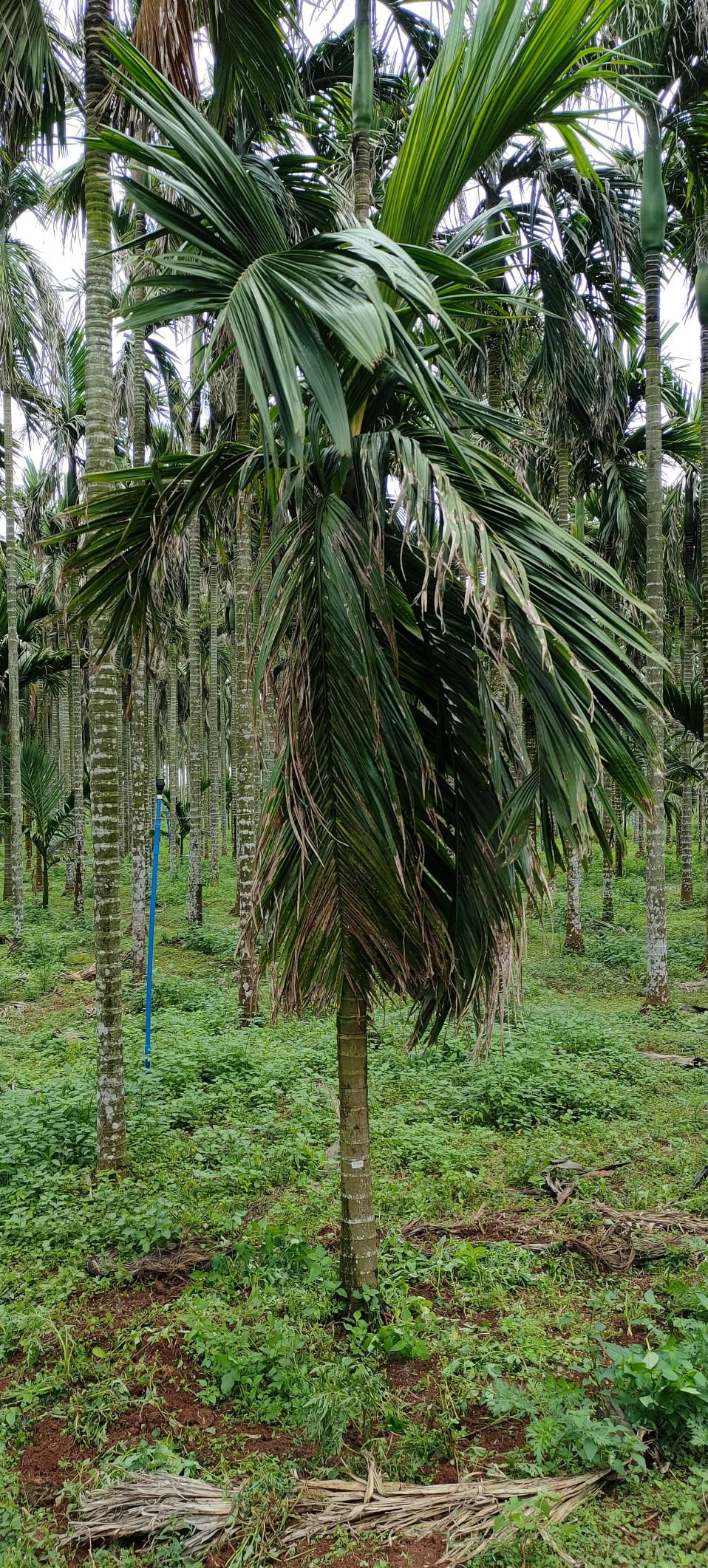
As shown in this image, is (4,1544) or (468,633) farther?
(468,633)

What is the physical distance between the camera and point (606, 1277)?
15.2 ft

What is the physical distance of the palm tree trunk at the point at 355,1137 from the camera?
407 cm

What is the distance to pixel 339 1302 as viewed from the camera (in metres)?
4.15

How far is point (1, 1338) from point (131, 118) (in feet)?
20.8

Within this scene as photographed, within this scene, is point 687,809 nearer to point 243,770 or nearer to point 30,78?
point 243,770

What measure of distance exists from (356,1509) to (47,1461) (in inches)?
44.9

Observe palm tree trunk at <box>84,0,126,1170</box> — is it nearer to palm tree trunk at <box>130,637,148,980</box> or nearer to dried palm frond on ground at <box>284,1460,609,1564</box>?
dried palm frond on ground at <box>284,1460,609,1564</box>

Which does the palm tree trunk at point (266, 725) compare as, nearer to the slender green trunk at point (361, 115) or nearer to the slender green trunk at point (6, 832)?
the slender green trunk at point (361, 115)

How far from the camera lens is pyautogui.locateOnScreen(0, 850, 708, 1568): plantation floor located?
127 inches

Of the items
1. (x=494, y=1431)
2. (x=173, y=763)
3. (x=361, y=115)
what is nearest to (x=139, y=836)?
(x=173, y=763)

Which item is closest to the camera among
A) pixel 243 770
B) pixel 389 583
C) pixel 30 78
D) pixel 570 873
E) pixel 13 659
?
pixel 389 583

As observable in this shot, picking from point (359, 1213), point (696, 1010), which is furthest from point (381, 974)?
point (696, 1010)

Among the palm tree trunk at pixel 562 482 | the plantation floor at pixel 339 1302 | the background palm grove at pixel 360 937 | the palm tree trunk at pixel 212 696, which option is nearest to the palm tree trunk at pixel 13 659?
the palm tree trunk at pixel 212 696

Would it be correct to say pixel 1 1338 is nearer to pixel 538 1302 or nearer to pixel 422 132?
pixel 538 1302
